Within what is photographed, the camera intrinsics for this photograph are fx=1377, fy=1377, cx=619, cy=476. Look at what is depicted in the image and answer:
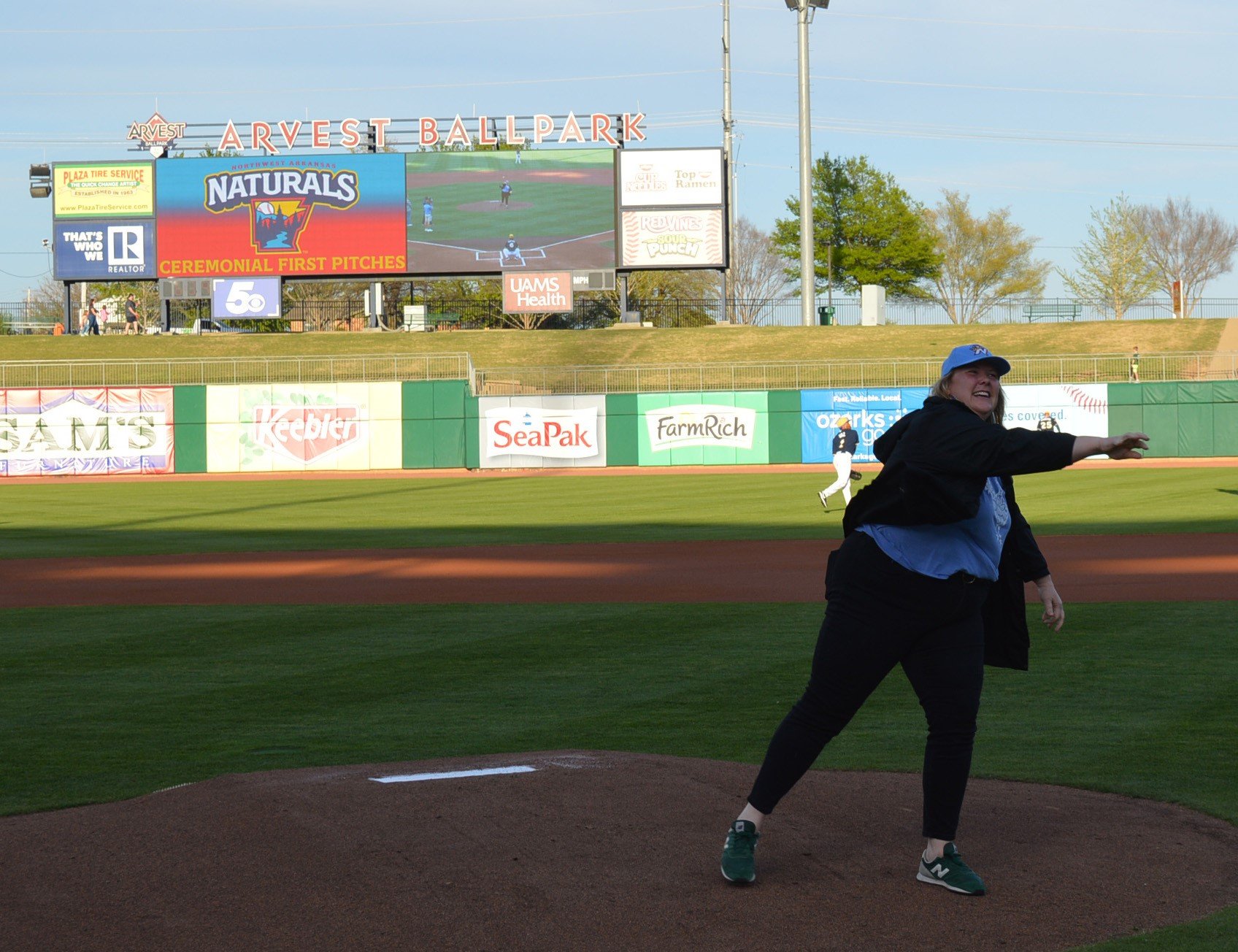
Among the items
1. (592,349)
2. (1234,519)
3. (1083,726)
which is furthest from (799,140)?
(1083,726)

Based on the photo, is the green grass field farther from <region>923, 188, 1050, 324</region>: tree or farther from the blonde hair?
<region>923, 188, 1050, 324</region>: tree

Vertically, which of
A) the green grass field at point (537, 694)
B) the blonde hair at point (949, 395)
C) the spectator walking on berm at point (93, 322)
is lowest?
the green grass field at point (537, 694)

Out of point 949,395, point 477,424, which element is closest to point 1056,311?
point 477,424

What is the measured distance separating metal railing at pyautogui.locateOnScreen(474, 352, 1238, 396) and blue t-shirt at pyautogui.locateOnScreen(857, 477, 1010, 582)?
38.6 m

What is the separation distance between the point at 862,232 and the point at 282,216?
3221 cm

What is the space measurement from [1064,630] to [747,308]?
68.0m

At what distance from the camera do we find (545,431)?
4228 cm

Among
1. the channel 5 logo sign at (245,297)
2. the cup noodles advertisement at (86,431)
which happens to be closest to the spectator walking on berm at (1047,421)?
the cup noodles advertisement at (86,431)

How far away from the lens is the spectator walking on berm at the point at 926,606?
4547 mm

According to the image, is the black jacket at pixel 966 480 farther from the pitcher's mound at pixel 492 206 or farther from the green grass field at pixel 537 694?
the pitcher's mound at pixel 492 206

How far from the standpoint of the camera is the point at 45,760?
7066 mm

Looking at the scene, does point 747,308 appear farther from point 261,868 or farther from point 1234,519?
point 261,868

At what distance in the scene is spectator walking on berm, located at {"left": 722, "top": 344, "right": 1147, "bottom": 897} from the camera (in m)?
4.55

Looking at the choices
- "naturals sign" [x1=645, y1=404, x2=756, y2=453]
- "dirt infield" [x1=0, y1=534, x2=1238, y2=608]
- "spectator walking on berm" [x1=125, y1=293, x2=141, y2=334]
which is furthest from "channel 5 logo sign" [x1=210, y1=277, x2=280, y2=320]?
"dirt infield" [x1=0, y1=534, x2=1238, y2=608]
